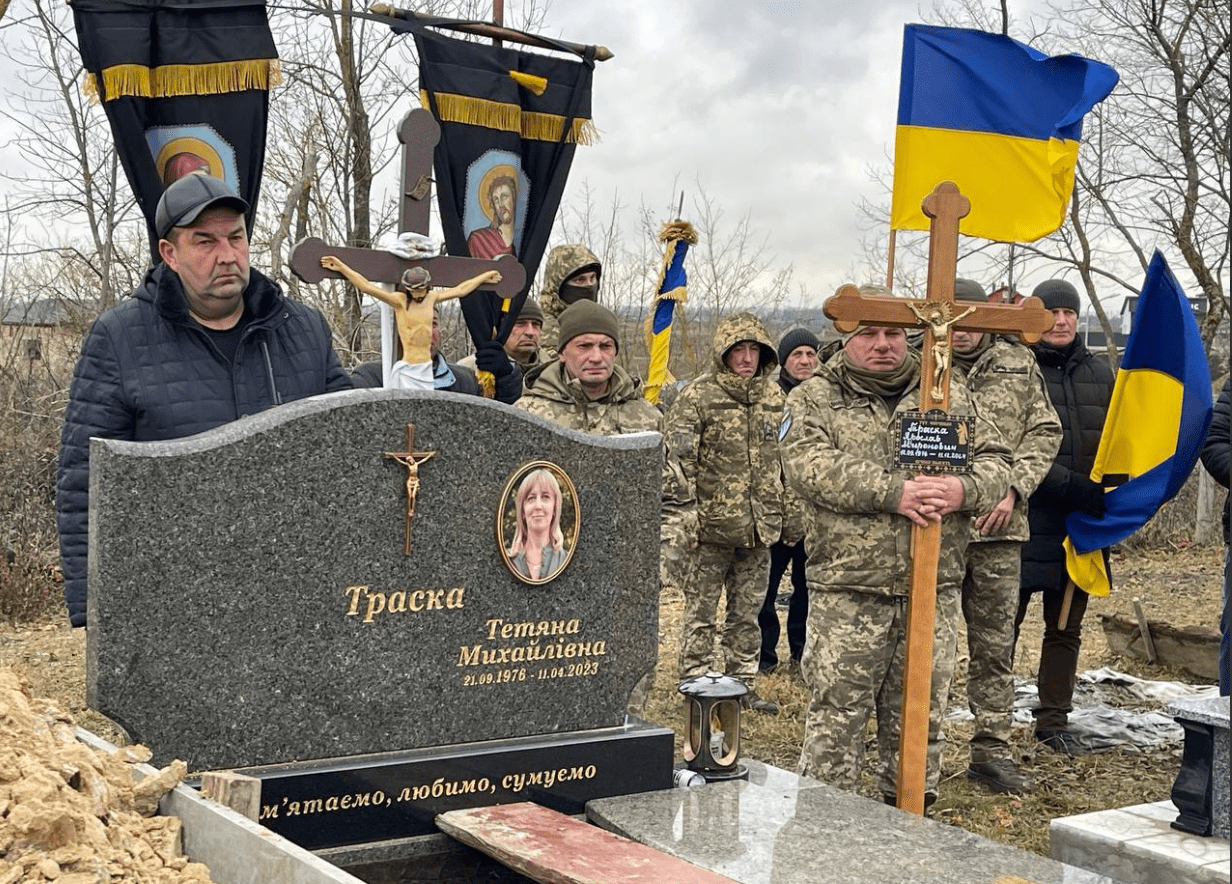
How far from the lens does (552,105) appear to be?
664 centimetres

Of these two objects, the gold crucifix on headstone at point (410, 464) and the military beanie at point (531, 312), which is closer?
the gold crucifix on headstone at point (410, 464)

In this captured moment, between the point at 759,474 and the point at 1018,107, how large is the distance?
97.3 inches

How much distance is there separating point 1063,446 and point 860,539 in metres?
1.88

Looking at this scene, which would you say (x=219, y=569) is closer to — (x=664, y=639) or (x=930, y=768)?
(x=930, y=768)

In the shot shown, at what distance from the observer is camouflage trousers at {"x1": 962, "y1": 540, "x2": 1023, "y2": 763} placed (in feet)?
18.4

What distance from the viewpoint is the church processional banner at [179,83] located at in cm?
536

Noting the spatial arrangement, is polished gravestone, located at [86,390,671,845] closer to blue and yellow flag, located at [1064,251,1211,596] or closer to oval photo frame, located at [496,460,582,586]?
oval photo frame, located at [496,460,582,586]

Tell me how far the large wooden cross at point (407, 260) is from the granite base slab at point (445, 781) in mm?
1420

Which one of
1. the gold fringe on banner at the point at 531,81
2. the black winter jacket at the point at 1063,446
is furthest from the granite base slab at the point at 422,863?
the gold fringe on banner at the point at 531,81

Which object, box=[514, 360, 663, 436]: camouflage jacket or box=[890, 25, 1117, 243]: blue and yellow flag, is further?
box=[514, 360, 663, 436]: camouflage jacket

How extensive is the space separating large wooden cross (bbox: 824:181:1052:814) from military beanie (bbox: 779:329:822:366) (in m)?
3.47

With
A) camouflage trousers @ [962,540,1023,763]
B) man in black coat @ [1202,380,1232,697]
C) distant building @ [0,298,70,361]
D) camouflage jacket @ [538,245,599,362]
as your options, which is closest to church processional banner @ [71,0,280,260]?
camouflage jacket @ [538,245,599,362]

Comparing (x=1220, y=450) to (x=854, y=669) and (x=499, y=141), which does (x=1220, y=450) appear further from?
(x=499, y=141)

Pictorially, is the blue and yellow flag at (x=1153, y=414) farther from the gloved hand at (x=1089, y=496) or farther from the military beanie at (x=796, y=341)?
the military beanie at (x=796, y=341)
